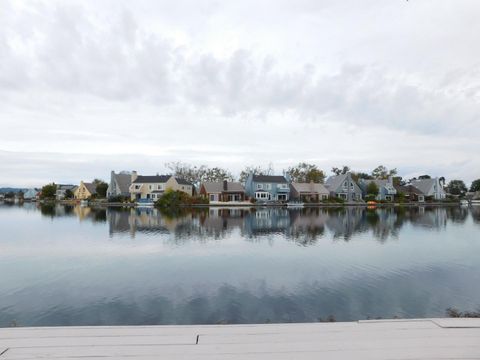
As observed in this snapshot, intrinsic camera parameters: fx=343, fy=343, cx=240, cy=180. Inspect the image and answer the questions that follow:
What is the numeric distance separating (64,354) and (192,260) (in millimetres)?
11260

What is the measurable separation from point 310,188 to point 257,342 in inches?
2707

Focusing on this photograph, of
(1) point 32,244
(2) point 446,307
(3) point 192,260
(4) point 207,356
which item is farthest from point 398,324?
(1) point 32,244

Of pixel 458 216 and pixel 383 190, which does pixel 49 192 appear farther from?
pixel 458 216

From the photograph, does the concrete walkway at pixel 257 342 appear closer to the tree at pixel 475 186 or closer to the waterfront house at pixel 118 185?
the waterfront house at pixel 118 185

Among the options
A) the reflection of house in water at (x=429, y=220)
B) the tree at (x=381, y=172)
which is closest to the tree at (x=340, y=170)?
the tree at (x=381, y=172)

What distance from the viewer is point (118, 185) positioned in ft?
247

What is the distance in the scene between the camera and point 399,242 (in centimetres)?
1986

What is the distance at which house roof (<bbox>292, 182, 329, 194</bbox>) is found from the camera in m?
70.6

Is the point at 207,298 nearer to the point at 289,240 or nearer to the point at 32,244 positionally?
the point at 289,240

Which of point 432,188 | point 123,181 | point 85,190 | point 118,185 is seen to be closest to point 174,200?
point 118,185

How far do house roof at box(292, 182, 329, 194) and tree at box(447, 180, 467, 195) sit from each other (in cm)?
5082

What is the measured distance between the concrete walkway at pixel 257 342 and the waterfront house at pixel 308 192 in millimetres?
65371

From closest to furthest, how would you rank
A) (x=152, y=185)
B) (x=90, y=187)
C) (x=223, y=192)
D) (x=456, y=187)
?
(x=223, y=192)
(x=152, y=185)
(x=90, y=187)
(x=456, y=187)

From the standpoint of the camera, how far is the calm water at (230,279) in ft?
28.4
